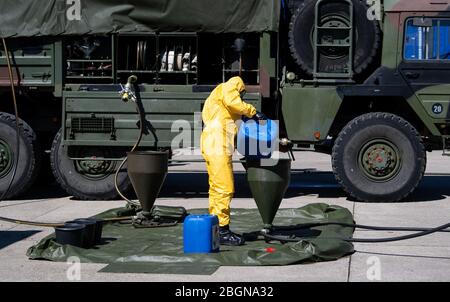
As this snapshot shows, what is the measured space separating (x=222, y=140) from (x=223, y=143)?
0.04 m

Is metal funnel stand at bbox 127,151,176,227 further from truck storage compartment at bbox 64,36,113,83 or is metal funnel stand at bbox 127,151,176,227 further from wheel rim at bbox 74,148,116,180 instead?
Result: truck storage compartment at bbox 64,36,113,83

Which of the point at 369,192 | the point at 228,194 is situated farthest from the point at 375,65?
the point at 228,194

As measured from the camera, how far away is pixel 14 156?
40.7 ft

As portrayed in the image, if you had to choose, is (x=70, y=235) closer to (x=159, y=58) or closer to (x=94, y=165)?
(x=94, y=165)

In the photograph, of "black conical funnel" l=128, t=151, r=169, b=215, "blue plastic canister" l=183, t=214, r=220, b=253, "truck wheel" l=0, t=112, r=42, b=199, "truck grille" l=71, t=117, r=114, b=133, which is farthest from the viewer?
"truck wheel" l=0, t=112, r=42, b=199

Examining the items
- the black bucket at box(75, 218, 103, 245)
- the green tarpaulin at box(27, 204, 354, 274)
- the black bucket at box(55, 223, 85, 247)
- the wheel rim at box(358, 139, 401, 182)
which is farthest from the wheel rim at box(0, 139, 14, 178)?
the wheel rim at box(358, 139, 401, 182)

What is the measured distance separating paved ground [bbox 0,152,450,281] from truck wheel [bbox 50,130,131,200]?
0.16m

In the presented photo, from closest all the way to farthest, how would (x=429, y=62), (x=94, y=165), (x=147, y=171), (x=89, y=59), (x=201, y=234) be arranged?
(x=201, y=234) < (x=147, y=171) < (x=429, y=62) < (x=94, y=165) < (x=89, y=59)

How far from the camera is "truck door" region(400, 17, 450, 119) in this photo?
11797 mm

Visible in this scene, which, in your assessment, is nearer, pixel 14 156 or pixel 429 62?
pixel 429 62

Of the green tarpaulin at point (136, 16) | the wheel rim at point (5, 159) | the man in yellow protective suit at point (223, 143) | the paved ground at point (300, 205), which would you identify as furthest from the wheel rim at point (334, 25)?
the wheel rim at point (5, 159)

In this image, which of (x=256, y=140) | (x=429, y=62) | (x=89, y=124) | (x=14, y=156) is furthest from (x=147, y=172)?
(x=429, y=62)

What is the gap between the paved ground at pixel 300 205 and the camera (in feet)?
24.1
